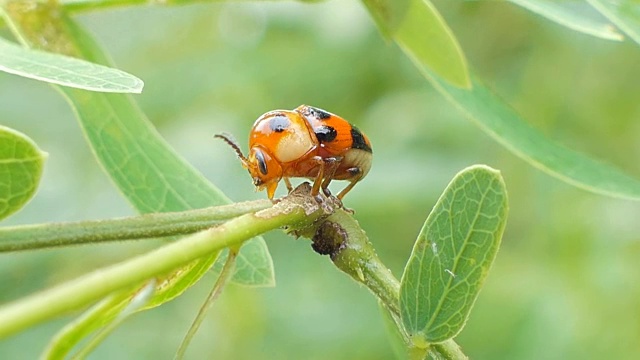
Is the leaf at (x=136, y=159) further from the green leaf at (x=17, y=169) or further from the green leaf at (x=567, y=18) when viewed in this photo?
the green leaf at (x=567, y=18)

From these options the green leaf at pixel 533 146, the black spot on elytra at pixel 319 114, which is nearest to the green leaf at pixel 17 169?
the black spot on elytra at pixel 319 114

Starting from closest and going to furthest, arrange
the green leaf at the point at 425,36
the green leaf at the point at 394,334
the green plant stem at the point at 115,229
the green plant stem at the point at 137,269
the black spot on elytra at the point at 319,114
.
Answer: the green plant stem at the point at 137,269 < the green plant stem at the point at 115,229 < the green leaf at the point at 394,334 < the green leaf at the point at 425,36 < the black spot on elytra at the point at 319,114

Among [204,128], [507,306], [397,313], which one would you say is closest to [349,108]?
[204,128]

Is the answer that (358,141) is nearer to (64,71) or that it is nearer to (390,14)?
(390,14)

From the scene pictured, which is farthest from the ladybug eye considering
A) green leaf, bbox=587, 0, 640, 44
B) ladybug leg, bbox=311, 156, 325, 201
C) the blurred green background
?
the blurred green background

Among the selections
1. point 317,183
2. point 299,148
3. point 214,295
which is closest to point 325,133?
point 299,148

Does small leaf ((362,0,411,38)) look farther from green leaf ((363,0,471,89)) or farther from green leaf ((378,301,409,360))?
green leaf ((378,301,409,360))
